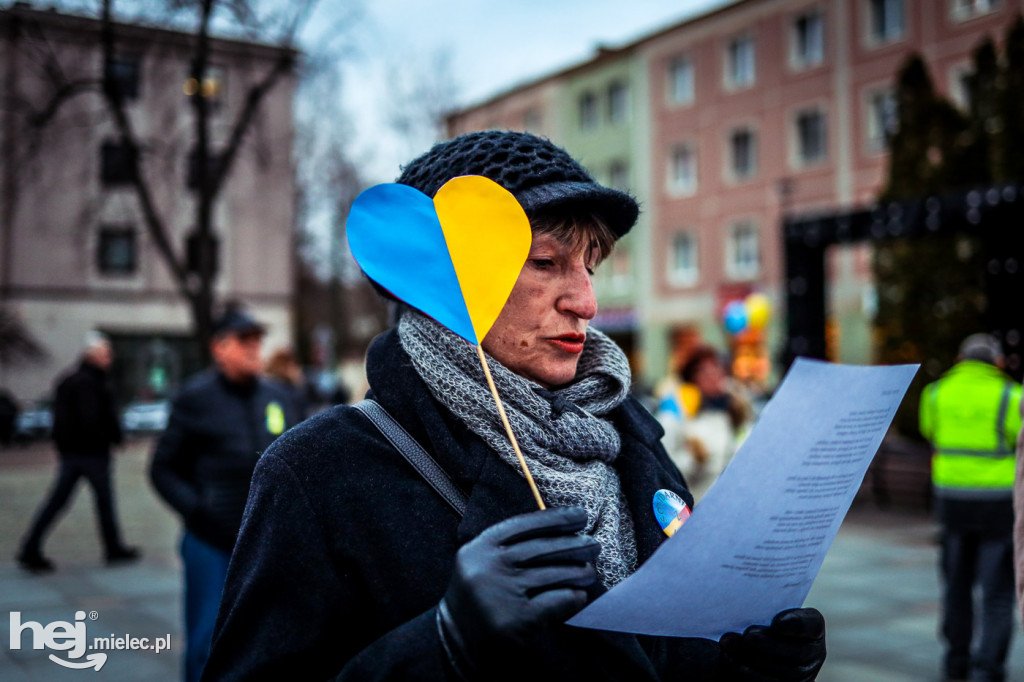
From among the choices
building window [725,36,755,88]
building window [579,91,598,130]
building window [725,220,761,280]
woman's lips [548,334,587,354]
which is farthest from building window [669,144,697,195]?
woman's lips [548,334,587,354]

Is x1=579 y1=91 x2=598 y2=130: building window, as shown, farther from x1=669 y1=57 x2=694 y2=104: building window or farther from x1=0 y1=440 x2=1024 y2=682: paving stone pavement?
x1=0 y1=440 x2=1024 y2=682: paving stone pavement

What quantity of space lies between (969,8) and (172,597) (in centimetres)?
2135

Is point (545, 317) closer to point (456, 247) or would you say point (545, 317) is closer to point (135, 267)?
point (456, 247)

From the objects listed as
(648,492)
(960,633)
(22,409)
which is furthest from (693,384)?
(22,409)

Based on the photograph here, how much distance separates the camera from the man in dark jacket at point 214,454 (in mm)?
4176

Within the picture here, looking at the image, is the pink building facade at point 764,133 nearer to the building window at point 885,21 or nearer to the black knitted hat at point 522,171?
the building window at point 885,21

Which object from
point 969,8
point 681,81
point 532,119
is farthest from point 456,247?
point 532,119

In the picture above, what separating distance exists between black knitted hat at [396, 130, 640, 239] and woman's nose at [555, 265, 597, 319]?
12 cm

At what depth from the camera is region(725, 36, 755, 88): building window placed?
85.5 feet

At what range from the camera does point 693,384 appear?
6.61 m

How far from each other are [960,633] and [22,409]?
2639 centimetres

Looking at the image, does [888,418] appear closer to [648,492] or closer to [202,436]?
[648,492]

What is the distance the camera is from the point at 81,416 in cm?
815

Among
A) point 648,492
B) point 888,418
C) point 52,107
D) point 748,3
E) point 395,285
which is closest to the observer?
point 888,418
